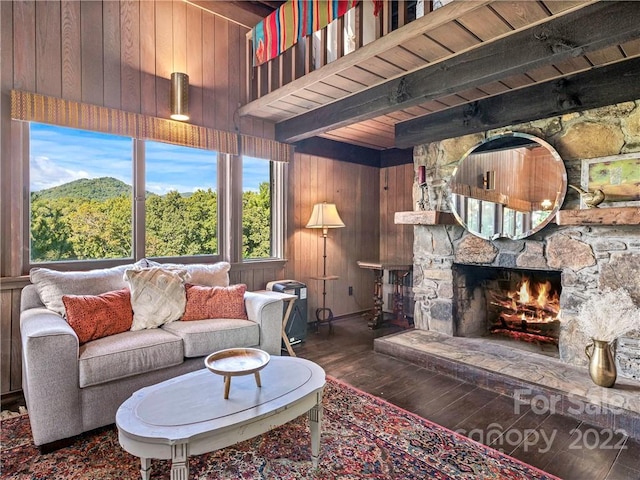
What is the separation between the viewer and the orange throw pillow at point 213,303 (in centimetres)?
284

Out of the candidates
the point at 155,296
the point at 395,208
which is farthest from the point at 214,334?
the point at 395,208

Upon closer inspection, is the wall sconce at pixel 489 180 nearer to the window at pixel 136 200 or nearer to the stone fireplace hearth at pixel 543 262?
the stone fireplace hearth at pixel 543 262

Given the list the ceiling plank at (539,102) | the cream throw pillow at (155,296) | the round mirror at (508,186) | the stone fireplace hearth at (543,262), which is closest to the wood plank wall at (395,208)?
the stone fireplace hearth at (543,262)

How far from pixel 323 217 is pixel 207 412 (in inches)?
114

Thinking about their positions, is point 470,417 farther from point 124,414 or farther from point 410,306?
point 410,306

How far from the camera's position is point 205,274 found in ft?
10.4

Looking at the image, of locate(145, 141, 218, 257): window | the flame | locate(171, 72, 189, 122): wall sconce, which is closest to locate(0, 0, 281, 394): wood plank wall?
locate(171, 72, 189, 122): wall sconce

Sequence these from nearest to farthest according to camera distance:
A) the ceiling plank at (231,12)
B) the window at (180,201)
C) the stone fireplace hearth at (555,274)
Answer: the stone fireplace hearth at (555,274), the window at (180,201), the ceiling plank at (231,12)

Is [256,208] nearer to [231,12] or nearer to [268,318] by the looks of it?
[268,318]

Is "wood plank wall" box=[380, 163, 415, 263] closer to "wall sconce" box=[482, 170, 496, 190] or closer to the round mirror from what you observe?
the round mirror

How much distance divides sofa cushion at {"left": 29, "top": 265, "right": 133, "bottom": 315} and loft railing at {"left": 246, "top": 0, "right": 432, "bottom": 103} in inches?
84.8

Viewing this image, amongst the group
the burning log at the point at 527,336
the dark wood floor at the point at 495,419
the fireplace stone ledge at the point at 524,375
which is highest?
the burning log at the point at 527,336

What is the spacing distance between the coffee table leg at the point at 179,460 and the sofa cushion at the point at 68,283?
1.54 m

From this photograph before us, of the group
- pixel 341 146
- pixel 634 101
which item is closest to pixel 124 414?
pixel 634 101
